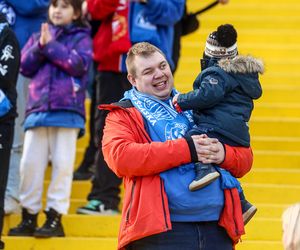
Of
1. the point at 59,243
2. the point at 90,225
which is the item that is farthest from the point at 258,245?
the point at 59,243

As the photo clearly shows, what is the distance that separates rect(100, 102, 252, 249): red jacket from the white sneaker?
107 inches

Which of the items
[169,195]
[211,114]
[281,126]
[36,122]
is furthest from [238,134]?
[281,126]

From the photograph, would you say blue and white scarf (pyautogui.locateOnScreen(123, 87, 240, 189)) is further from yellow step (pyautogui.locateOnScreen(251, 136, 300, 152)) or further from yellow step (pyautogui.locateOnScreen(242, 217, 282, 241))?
yellow step (pyautogui.locateOnScreen(251, 136, 300, 152))

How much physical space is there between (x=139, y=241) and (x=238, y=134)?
2.33 feet

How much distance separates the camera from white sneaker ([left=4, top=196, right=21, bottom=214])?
760 centimetres

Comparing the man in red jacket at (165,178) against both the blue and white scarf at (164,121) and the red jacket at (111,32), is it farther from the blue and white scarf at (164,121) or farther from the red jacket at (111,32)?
the red jacket at (111,32)

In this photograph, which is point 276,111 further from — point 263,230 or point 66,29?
point 66,29

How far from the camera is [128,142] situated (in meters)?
4.95

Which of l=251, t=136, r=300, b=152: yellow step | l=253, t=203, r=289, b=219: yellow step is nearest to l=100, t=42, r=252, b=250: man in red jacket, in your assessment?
l=253, t=203, r=289, b=219: yellow step

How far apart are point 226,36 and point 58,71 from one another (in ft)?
7.81

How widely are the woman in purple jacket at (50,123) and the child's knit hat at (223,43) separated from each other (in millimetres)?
2202

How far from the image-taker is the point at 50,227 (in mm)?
7219

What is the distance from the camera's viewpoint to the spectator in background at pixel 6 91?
6594mm

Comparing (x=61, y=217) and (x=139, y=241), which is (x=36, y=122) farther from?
(x=139, y=241)
